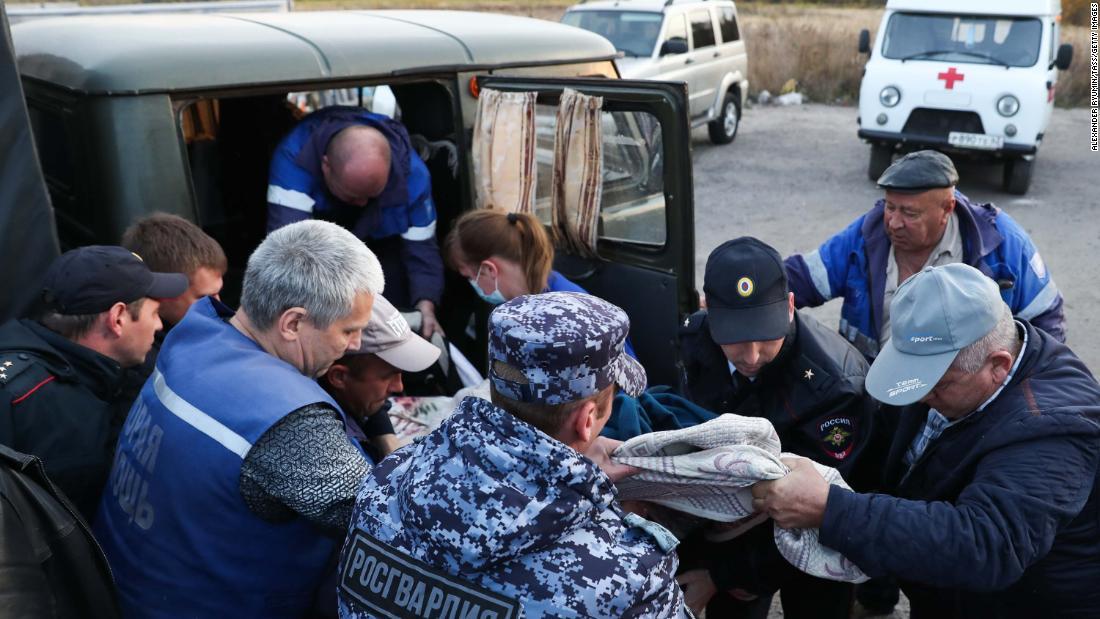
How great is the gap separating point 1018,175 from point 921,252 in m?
7.84

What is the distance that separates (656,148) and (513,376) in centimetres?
221

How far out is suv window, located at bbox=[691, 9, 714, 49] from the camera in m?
12.0

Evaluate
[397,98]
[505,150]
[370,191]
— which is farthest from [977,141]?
[370,191]

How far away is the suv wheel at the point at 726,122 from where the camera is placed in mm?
13177

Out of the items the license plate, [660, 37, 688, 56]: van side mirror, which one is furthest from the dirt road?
[660, 37, 688, 56]: van side mirror

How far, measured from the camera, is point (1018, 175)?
10.3 m

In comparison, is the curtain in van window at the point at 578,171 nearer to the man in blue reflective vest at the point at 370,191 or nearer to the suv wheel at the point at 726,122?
the man in blue reflective vest at the point at 370,191

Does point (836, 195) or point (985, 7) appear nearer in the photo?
point (985, 7)

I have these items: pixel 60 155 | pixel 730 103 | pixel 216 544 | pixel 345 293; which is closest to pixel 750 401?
pixel 345 293

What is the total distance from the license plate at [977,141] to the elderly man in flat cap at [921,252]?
6981mm

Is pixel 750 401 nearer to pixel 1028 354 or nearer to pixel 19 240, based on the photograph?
pixel 1028 354

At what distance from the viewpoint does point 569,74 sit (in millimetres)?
4543

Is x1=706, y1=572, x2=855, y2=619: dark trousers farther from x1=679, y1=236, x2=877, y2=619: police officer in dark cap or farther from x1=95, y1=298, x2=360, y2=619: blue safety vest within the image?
x1=95, y1=298, x2=360, y2=619: blue safety vest

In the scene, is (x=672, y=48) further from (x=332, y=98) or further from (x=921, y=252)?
(x=921, y=252)
